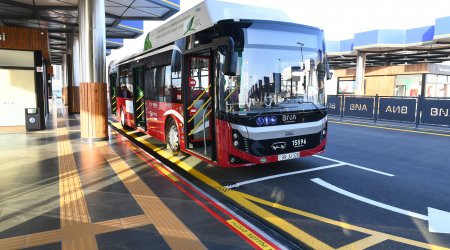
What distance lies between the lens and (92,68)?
9.66 meters

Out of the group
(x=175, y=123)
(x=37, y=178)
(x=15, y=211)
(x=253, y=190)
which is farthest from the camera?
(x=175, y=123)

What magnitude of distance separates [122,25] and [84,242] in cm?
1660

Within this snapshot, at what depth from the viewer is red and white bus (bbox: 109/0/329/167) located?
5.45m

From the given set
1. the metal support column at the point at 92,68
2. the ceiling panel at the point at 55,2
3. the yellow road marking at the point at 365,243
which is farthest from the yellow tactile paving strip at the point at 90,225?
the ceiling panel at the point at 55,2

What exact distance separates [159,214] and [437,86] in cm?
3416

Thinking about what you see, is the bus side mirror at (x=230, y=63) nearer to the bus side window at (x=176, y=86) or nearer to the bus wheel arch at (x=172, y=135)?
the bus side window at (x=176, y=86)

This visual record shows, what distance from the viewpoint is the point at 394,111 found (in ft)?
48.0

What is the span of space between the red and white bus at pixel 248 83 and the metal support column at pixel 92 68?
140 inches

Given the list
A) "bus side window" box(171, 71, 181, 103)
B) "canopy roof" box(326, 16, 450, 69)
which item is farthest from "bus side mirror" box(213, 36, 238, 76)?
"canopy roof" box(326, 16, 450, 69)

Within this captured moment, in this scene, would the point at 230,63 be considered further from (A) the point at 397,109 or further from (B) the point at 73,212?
(A) the point at 397,109

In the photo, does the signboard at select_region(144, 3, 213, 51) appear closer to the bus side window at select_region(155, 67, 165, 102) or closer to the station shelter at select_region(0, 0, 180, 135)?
the bus side window at select_region(155, 67, 165, 102)

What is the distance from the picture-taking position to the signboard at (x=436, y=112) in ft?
41.2

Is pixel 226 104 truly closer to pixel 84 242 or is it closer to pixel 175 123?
pixel 175 123

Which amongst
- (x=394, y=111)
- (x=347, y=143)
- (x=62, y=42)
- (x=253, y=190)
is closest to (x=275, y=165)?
(x=253, y=190)
